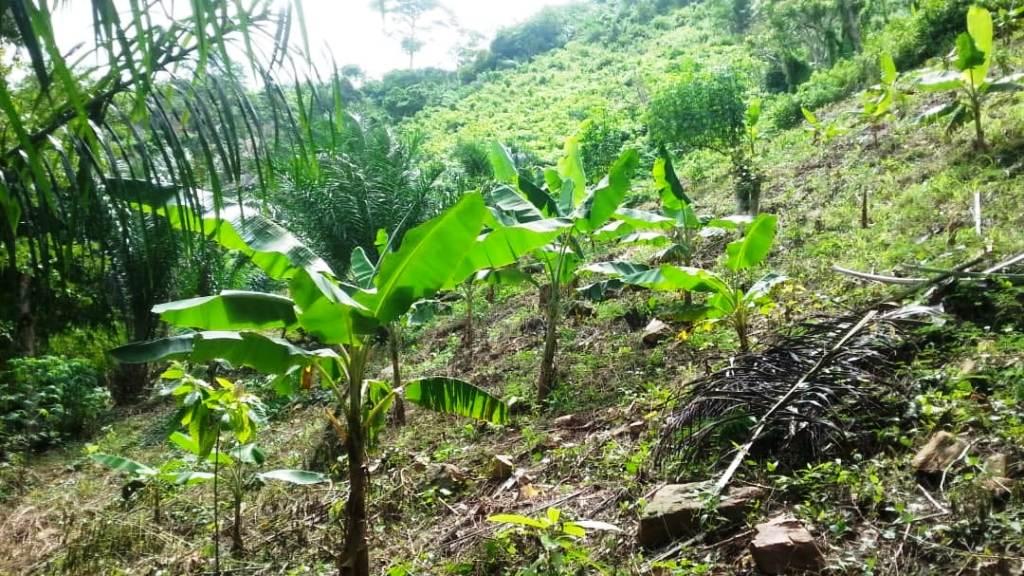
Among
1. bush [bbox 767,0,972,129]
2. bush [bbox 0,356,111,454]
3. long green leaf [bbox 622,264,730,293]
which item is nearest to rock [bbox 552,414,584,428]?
long green leaf [bbox 622,264,730,293]

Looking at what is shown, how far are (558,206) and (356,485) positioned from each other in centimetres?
396

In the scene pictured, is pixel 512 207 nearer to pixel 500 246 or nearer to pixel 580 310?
pixel 500 246

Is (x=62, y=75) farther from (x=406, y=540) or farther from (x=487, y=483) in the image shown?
(x=487, y=483)

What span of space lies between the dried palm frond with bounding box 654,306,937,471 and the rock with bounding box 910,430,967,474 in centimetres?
36

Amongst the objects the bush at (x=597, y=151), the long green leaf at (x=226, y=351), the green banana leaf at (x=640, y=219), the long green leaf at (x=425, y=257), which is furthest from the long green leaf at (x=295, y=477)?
the bush at (x=597, y=151)

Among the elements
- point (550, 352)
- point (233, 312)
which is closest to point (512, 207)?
point (550, 352)

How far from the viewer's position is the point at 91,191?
2.44 m

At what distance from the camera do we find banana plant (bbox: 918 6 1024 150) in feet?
22.7

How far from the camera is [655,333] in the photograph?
7.06 metres

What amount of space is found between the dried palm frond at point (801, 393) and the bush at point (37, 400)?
28.2ft

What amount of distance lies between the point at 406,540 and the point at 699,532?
6.45ft

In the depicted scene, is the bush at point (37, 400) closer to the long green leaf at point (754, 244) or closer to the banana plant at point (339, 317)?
the banana plant at point (339, 317)

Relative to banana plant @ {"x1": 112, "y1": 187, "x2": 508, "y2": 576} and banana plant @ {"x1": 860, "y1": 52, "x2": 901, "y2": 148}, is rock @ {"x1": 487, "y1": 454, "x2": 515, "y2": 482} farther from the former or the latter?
banana plant @ {"x1": 860, "y1": 52, "x2": 901, "y2": 148}

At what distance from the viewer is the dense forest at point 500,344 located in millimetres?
2480
